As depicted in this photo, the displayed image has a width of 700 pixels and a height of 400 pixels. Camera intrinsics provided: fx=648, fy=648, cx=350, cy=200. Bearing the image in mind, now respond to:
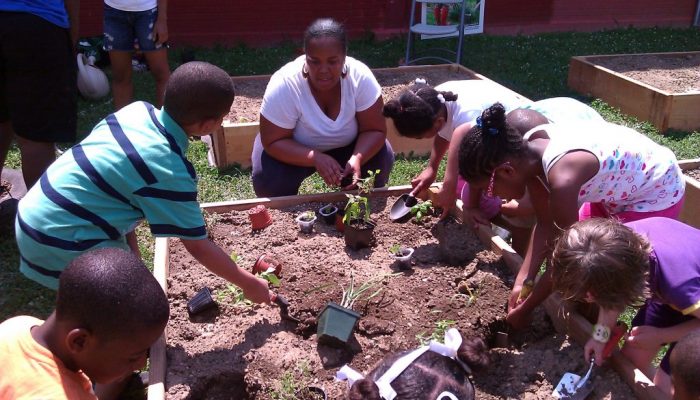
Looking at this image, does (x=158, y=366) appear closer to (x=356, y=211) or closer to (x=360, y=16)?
(x=356, y=211)

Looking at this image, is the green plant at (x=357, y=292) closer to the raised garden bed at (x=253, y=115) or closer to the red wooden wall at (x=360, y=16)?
the raised garden bed at (x=253, y=115)

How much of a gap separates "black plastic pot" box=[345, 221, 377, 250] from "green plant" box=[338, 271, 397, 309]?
0.32m

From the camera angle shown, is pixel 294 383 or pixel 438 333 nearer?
pixel 294 383

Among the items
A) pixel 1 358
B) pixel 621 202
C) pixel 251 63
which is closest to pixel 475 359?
pixel 621 202

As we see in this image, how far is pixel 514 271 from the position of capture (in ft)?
10.7

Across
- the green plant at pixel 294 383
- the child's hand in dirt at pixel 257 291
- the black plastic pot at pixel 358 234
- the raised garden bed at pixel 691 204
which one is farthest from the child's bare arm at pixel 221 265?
the raised garden bed at pixel 691 204

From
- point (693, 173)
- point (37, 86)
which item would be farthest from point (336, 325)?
point (693, 173)

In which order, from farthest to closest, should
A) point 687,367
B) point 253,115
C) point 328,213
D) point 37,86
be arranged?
point 253,115
point 37,86
point 328,213
point 687,367

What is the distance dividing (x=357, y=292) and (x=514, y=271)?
816 mm

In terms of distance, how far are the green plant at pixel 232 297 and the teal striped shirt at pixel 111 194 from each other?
22.7 inches

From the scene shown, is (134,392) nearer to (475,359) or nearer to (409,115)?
(475,359)

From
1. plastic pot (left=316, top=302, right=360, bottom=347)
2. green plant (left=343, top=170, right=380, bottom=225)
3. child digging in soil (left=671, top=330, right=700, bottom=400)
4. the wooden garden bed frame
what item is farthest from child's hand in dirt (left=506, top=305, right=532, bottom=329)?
green plant (left=343, top=170, right=380, bottom=225)

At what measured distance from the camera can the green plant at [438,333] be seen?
2.77 m

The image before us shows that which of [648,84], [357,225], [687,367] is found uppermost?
[687,367]
